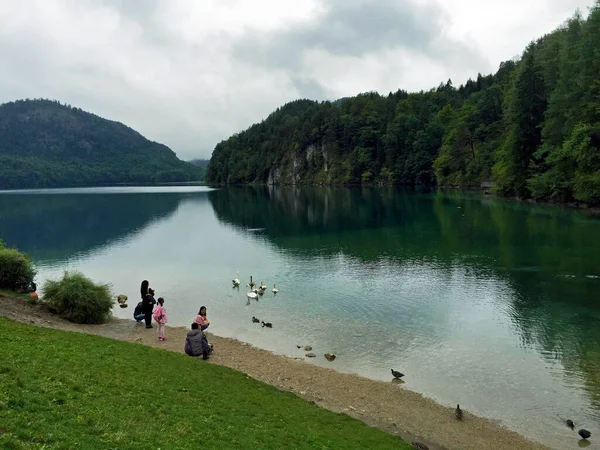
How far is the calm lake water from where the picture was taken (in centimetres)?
2211

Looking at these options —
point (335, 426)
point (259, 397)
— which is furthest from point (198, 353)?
point (335, 426)

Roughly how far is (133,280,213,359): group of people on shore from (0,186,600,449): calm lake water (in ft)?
9.21

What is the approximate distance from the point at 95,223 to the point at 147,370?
86453 mm

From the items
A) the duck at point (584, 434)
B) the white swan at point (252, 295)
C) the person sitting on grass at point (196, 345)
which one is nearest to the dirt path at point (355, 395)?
the person sitting on grass at point (196, 345)

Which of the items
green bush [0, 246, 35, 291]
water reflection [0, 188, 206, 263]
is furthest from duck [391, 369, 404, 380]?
water reflection [0, 188, 206, 263]

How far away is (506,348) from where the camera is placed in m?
26.0

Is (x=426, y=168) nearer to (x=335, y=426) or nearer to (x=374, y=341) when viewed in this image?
(x=374, y=341)

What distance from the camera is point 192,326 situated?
79.8ft

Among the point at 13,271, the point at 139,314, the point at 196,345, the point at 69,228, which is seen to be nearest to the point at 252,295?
the point at 139,314

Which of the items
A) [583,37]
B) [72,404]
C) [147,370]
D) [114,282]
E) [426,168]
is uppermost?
[583,37]

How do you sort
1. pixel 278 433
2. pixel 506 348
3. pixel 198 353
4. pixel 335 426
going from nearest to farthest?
pixel 278 433 → pixel 335 426 → pixel 198 353 → pixel 506 348

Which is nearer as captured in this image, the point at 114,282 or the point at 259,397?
the point at 259,397

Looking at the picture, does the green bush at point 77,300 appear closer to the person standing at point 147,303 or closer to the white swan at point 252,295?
the person standing at point 147,303

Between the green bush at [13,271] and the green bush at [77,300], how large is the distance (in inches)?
175
